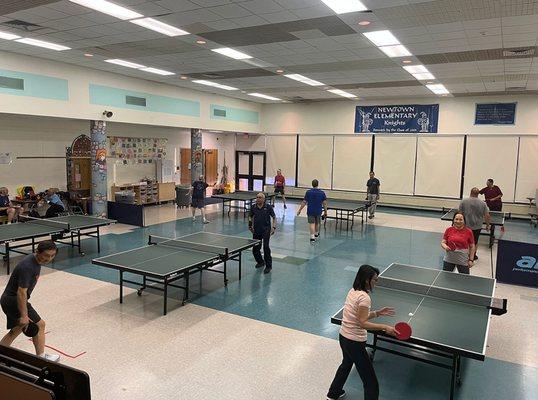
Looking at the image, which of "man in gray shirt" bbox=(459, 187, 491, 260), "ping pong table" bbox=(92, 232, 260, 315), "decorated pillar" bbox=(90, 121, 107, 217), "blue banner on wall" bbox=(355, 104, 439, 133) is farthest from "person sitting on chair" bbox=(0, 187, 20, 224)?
"blue banner on wall" bbox=(355, 104, 439, 133)

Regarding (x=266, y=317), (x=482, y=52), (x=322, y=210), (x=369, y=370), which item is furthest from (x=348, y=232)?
(x=369, y=370)

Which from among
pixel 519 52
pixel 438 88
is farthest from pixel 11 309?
Answer: pixel 438 88

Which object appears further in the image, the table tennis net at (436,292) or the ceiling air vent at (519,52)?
the ceiling air vent at (519,52)

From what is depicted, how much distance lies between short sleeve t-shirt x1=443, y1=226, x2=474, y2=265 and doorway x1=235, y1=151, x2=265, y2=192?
15.8 metres

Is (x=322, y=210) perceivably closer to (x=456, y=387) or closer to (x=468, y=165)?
(x=456, y=387)

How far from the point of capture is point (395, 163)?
61.2 ft

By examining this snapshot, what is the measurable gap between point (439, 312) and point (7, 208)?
11.6 meters

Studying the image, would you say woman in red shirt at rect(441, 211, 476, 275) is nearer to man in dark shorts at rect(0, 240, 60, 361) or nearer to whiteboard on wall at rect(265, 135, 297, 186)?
man in dark shorts at rect(0, 240, 60, 361)

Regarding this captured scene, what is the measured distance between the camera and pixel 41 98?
11.2 m

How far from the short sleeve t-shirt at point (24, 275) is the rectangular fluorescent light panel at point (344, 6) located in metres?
5.44

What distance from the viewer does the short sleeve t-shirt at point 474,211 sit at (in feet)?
29.1

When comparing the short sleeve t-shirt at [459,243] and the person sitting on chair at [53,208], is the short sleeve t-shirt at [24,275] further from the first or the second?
the person sitting on chair at [53,208]

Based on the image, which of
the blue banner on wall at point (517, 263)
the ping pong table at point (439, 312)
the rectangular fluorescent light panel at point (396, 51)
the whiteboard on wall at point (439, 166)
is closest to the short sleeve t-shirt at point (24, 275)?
the ping pong table at point (439, 312)

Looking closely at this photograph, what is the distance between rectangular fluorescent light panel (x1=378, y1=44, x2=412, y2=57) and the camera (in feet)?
30.6
